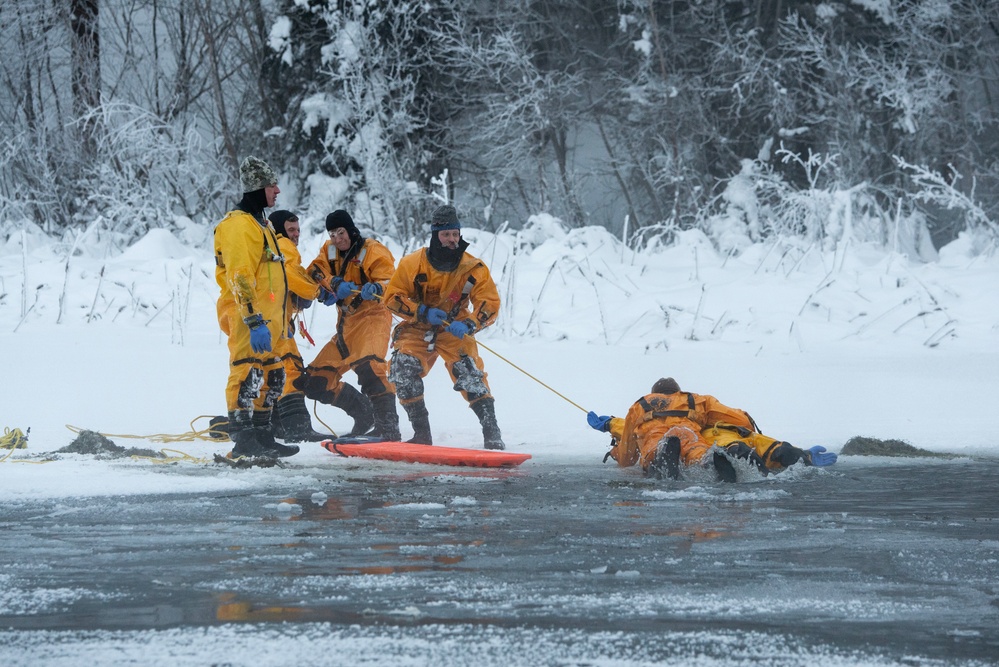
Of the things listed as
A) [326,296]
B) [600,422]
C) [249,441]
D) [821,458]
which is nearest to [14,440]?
[249,441]

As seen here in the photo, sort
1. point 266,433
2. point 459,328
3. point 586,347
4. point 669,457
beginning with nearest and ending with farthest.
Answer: point 669,457, point 266,433, point 459,328, point 586,347

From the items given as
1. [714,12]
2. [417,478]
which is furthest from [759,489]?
[714,12]

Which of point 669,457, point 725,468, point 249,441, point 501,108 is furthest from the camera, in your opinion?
point 501,108

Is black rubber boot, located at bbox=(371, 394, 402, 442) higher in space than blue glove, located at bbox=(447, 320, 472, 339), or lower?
lower

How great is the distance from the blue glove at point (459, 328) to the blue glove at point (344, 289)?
687mm

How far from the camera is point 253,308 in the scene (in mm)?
6918

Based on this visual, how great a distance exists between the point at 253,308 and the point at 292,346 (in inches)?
28.8

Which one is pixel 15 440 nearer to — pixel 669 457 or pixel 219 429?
pixel 219 429

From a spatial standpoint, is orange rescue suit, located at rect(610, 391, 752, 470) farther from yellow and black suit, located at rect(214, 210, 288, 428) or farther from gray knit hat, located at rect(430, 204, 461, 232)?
yellow and black suit, located at rect(214, 210, 288, 428)

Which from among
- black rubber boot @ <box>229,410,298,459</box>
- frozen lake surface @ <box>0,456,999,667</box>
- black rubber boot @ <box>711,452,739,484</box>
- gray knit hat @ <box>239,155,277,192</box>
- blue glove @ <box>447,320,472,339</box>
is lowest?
frozen lake surface @ <box>0,456,999,667</box>

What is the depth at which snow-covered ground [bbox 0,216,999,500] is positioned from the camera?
8375mm

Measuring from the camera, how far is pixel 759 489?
5.94 meters

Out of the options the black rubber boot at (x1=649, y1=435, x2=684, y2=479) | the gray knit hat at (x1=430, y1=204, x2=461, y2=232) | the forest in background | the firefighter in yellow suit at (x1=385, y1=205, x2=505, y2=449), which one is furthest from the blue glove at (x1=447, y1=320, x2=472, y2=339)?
the forest in background

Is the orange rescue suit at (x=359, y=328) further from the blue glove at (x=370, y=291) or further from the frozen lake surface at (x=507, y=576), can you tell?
the frozen lake surface at (x=507, y=576)
